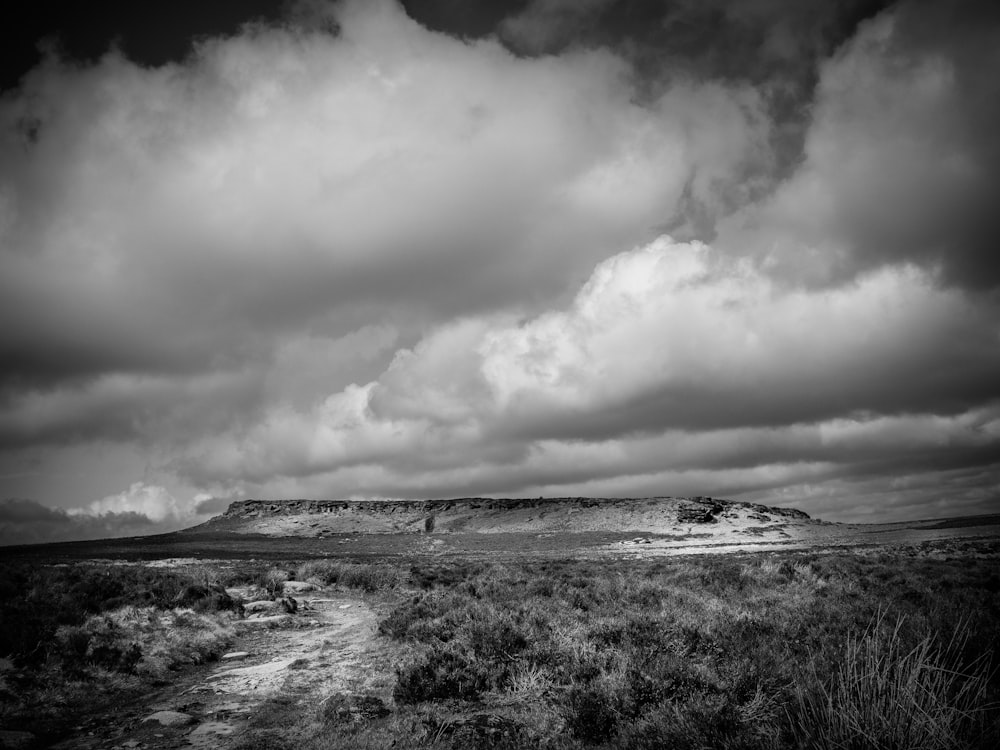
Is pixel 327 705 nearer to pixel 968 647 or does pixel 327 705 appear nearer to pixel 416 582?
pixel 968 647

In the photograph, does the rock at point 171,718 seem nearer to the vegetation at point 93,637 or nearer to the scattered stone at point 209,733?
the scattered stone at point 209,733

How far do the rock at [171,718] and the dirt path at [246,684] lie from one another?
0.05ft

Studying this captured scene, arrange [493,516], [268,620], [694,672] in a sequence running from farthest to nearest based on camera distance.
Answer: [493,516] → [268,620] → [694,672]

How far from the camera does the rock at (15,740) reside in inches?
295

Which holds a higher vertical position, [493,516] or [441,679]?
[441,679]

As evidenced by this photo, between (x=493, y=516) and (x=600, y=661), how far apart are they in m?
104

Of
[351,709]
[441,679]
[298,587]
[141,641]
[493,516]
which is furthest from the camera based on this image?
[493,516]

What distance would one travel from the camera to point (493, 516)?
364ft

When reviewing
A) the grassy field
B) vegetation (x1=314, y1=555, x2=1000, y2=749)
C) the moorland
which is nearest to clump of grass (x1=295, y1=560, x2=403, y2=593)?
the grassy field

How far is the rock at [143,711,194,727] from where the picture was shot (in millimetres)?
8477

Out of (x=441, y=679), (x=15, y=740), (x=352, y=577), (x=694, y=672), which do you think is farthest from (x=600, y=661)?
(x=352, y=577)

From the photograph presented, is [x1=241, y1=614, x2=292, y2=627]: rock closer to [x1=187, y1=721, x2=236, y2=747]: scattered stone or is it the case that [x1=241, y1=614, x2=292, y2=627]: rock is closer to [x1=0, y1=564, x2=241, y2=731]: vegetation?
[x1=0, y1=564, x2=241, y2=731]: vegetation

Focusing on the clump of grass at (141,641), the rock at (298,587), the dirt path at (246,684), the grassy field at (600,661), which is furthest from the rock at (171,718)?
the rock at (298,587)

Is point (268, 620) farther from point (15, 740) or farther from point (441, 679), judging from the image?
point (441, 679)
